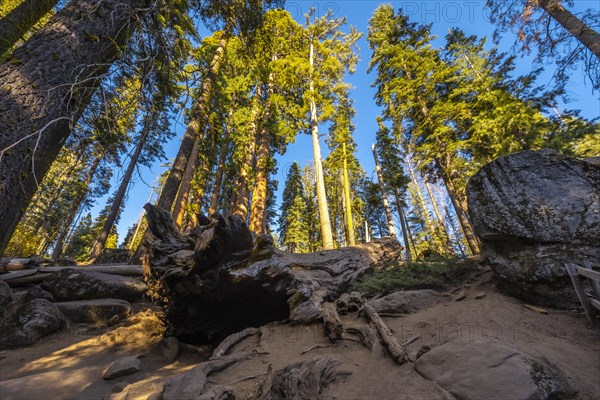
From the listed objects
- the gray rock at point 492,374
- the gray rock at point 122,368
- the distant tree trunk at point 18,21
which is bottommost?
the gray rock at point 492,374

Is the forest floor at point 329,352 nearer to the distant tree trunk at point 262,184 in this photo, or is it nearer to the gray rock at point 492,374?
the gray rock at point 492,374

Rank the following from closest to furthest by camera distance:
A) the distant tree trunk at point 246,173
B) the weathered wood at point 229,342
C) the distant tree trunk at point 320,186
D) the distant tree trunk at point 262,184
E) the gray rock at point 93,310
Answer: the weathered wood at point 229,342, the gray rock at point 93,310, the distant tree trunk at point 262,184, the distant tree trunk at point 320,186, the distant tree trunk at point 246,173

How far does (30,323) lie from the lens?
4.86 metres

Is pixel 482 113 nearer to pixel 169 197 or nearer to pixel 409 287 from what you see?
pixel 409 287

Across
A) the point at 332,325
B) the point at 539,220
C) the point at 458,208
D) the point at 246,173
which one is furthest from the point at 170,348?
the point at 458,208

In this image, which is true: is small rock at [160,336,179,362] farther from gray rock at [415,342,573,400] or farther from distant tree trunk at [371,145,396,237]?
distant tree trunk at [371,145,396,237]

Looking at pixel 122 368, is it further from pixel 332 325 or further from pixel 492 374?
pixel 492 374

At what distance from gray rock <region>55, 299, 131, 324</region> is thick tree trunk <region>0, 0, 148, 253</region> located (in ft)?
13.4

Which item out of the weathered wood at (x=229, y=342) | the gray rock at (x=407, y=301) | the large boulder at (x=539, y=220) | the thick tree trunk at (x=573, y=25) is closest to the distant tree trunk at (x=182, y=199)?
the weathered wood at (x=229, y=342)

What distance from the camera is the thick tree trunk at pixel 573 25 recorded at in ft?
25.0

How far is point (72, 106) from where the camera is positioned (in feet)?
10.1

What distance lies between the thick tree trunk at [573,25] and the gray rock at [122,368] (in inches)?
573

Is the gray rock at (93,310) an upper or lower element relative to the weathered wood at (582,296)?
upper

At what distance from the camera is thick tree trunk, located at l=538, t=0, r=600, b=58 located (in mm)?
7629
